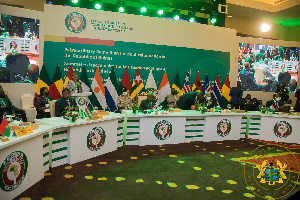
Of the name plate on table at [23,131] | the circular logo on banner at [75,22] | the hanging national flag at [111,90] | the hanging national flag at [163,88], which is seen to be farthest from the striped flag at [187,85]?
the name plate on table at [23,131]

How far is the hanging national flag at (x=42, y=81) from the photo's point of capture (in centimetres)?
671

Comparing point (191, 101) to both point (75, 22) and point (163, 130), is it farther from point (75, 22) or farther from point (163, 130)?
point (75, 22)

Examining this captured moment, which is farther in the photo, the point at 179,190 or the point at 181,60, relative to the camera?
the point at 181,60

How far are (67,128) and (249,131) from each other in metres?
4.84

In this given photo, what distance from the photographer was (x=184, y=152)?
17.0ft

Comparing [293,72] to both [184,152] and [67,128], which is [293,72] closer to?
[184,152]

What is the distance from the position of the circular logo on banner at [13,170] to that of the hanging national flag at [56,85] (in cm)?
401

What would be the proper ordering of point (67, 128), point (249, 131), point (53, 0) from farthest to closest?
1. point (53, 0)
2. point (249, 131)
3. point (67, 128)

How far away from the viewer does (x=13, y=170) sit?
2949 mm

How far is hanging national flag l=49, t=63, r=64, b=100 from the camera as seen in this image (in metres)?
6.93

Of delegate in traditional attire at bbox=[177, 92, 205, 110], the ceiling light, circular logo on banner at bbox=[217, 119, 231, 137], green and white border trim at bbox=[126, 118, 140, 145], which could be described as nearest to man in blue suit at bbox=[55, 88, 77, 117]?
green and white border trim at bbox=[126, 118, 140, 145]

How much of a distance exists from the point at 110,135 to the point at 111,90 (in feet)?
9.86

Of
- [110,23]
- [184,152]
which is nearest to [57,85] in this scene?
[110,23]

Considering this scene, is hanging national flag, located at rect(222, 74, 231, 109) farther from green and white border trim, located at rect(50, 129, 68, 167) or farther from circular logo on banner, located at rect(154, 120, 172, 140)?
green and white border trim, located at rect(50, 129, 68, 167)
